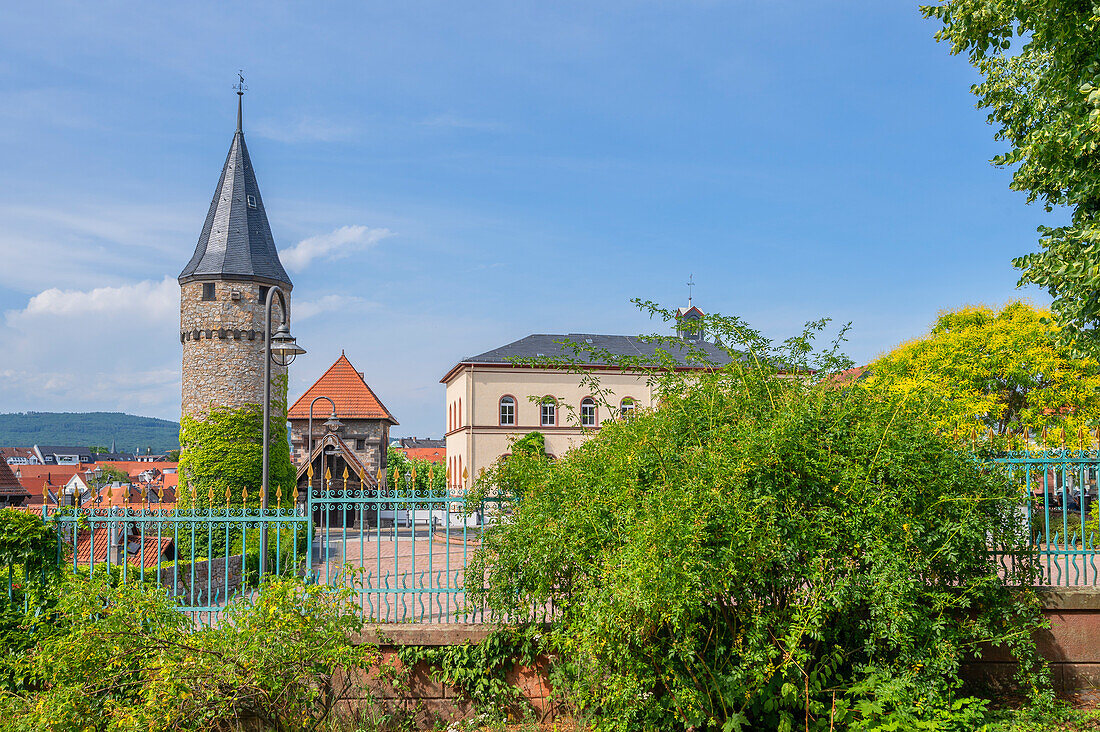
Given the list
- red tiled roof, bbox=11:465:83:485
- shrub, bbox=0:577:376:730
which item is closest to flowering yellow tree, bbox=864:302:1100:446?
shrub, bbox=0:577:376:730

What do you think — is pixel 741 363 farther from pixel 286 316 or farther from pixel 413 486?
pixel 286 316

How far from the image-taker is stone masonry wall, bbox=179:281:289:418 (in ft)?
91.1

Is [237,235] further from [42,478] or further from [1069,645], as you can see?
[42,478]

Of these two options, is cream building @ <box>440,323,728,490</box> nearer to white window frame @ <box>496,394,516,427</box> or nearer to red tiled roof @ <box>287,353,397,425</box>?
white window frame @ <box>496,394,516,427</box>

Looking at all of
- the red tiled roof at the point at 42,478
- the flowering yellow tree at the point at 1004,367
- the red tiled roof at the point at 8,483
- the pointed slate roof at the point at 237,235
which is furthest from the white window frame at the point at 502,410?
the red tiled roof at the point at 42,478

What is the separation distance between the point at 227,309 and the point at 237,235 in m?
3.13

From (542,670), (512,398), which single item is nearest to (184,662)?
(542,670)

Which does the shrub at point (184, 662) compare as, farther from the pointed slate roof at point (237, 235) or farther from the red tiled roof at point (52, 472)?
the red tiled roof at point (52, 472)

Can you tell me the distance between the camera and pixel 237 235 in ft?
97.5

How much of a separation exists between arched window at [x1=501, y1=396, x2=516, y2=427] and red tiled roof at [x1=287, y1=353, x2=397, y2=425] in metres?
8.32

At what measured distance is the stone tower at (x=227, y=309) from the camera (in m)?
27.9

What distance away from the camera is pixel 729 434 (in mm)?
5637

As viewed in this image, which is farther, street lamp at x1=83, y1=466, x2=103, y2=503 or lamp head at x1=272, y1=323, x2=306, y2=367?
lamp head at x1=272, y1=323, x2=306, y2=367

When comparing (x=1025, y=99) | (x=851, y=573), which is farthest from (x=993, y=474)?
(x=1025, y=99)
